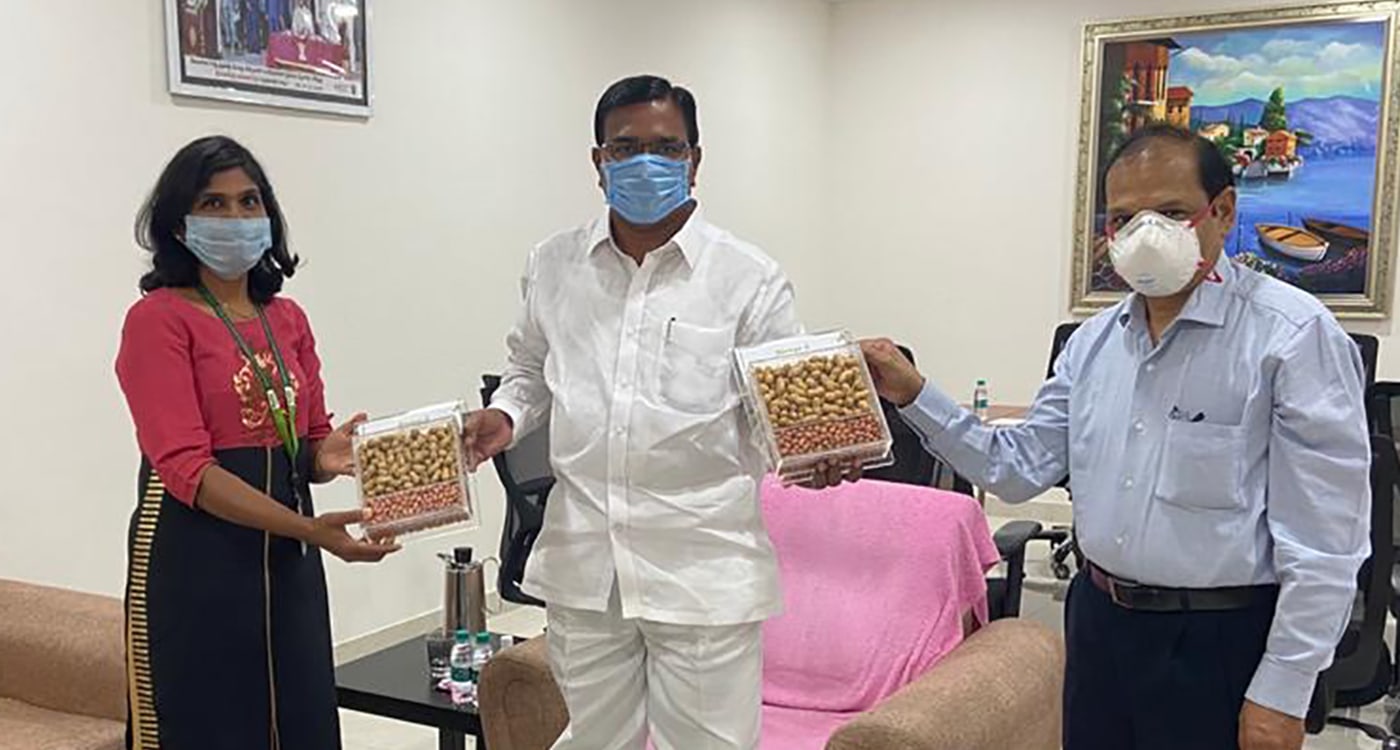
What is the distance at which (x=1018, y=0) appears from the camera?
6141 mm

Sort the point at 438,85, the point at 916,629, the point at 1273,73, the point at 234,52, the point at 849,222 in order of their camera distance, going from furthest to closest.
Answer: the point at 849,222 → the point at 1273,73 → the point at 438,85 → the point at 234,52 → the point at 916,629

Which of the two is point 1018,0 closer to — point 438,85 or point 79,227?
point 438,85

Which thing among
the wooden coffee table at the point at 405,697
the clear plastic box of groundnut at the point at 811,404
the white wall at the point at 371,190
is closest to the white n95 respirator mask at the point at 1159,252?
the clear plastic box of groundnut at the point at 811,404

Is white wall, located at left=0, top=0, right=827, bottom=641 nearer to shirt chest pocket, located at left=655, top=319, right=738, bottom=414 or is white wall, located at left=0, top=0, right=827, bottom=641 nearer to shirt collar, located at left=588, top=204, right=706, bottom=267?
shirt collar, located at left=588, top=204, right=706, bottom=267

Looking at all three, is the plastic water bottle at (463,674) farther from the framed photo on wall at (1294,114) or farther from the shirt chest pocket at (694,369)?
the framed photo on wall at (1294,114)

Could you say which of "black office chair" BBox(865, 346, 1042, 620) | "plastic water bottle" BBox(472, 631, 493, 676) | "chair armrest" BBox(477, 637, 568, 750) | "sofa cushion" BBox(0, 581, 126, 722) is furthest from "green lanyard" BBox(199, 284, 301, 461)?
"black office chair" BBox(865, 346, 1042, 620)

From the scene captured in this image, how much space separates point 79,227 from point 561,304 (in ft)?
6.86

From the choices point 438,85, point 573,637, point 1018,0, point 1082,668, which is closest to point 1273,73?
point 1018,0

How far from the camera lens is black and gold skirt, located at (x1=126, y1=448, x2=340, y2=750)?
1.93 m

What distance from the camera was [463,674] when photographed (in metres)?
2.69

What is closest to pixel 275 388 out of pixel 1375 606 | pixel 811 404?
pixel 811 404

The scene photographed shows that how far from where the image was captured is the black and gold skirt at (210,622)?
1.93 m

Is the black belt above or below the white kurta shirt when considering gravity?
below

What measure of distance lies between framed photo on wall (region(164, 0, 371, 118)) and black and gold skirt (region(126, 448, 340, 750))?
194 cm
